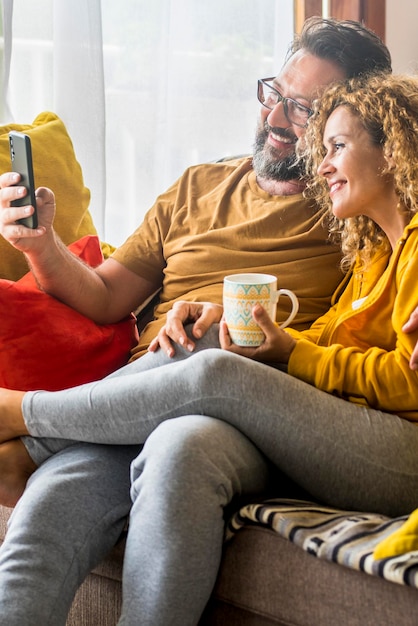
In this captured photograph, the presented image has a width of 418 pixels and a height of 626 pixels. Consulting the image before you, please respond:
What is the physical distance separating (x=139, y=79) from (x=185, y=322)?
1401mm

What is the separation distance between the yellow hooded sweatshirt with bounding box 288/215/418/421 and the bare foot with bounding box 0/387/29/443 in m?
0.47

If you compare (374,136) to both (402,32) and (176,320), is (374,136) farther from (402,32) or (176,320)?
(402,32)

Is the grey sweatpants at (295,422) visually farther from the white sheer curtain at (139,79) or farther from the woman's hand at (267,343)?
the white sheer curtain at (139,79)

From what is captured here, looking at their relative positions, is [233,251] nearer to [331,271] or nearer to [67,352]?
[331,271]

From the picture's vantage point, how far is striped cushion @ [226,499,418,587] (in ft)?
3.65

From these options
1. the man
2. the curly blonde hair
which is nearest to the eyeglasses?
the man

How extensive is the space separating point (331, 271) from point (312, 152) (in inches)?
9.7

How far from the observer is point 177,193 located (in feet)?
6.43

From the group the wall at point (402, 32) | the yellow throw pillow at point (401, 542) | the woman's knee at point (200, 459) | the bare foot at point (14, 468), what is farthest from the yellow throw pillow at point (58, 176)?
the wall at point (402, 32)

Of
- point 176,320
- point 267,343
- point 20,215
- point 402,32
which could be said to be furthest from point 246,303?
point 402,32

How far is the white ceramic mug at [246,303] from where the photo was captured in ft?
4.61

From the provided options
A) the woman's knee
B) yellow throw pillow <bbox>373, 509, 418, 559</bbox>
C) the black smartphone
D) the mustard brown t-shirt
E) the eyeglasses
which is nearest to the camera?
yellow throw pillow <bbox>373, 509, 418, 559</bbox>

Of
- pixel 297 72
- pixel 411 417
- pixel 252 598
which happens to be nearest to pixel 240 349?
pixel 411 417

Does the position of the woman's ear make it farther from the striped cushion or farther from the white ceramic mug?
the striped cushion
